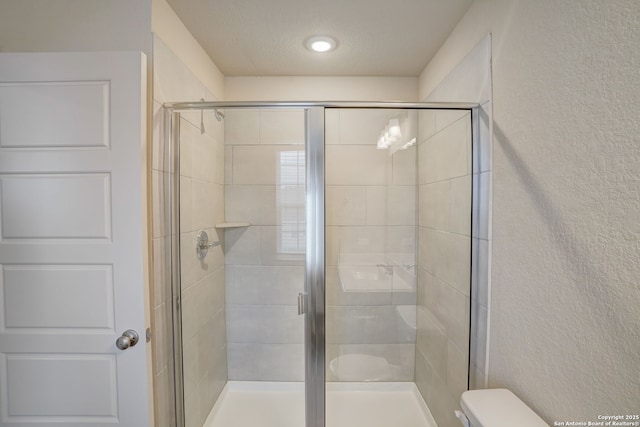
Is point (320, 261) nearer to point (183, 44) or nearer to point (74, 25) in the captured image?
point (183, 44)

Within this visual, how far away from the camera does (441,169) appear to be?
1447 millimetres

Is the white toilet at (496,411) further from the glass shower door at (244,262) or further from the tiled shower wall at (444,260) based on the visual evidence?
the glass shower door at (244,262)

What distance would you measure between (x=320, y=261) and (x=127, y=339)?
2.77ft

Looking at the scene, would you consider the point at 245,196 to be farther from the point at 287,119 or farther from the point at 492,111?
the point at 492,111

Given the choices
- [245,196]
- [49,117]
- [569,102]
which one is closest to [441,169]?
[569,102]

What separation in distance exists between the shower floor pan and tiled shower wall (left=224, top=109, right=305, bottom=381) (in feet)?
0.34

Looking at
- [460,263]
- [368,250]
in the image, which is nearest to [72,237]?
[368,250]

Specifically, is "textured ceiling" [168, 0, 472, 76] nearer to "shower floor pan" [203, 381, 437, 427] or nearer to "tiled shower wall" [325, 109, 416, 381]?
"tiled shower wall" [325, 109, 416, 381]

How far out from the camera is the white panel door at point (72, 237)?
107cm

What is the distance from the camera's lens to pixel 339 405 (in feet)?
4.93

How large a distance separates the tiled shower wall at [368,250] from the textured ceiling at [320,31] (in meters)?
0.49

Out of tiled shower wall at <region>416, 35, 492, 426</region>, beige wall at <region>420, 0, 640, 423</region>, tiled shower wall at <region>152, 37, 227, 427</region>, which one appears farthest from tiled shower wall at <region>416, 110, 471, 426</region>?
tiled shower wall at <region>152, 37, 227, 427</region>

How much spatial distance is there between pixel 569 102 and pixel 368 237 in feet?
3.08

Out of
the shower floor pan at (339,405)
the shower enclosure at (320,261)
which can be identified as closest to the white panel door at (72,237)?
the shower enclosure at (320,261)
